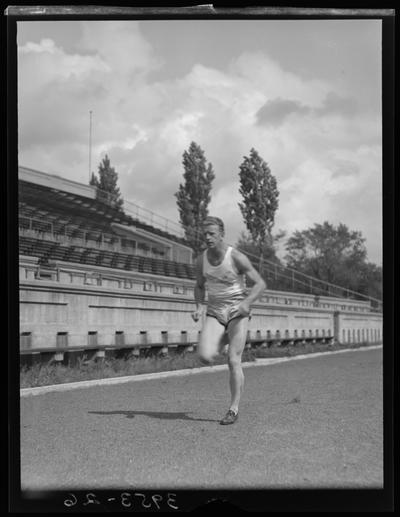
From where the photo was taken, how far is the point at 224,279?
665 cm

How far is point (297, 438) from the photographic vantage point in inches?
232

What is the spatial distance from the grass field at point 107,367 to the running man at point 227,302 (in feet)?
15.5

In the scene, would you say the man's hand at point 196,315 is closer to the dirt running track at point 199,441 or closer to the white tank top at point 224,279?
the white tank top at point 224,279

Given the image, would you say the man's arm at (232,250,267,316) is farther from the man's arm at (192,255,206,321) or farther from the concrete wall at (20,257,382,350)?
the concrete wall at (20,257,382,350)

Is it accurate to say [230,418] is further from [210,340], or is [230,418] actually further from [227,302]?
[227,302]

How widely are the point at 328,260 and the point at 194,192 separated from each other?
4.12 meters

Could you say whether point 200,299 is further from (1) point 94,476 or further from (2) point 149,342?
(2) point 149,342

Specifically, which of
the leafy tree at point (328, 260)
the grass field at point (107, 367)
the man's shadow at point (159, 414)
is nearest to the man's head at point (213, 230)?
the man's shadow at point (159, 414)

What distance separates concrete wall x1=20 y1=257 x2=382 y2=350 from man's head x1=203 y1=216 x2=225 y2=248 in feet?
22.8

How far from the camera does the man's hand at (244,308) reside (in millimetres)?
6504

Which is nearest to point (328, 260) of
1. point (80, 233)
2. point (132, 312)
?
point (132, 312)
